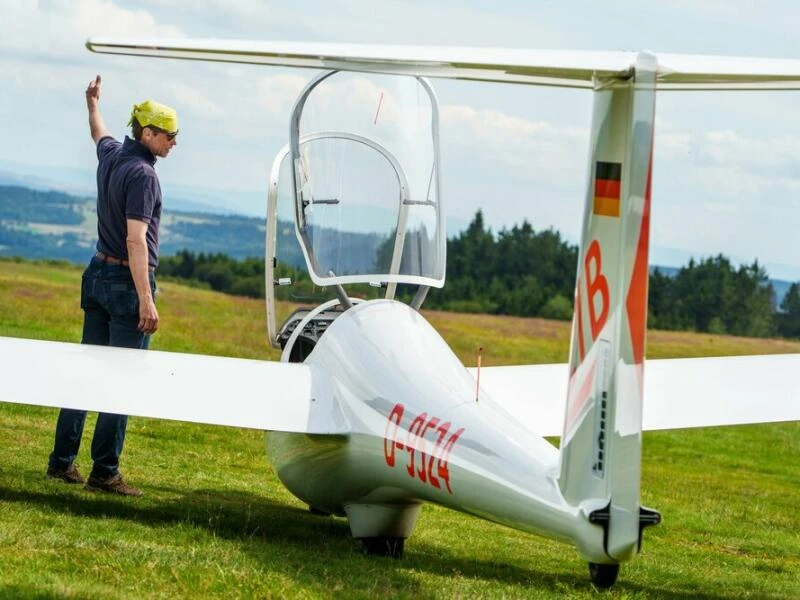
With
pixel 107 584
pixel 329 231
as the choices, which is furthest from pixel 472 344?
pixel 107 584

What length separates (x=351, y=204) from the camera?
9.59m

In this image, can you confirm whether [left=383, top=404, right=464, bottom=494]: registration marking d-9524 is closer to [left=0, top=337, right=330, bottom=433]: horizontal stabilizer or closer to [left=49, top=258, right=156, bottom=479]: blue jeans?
[left=0, top=337, right=330, bottom=433]: horizontal stabilizer

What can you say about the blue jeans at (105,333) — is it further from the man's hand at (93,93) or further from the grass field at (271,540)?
the man's hand at (93,93)

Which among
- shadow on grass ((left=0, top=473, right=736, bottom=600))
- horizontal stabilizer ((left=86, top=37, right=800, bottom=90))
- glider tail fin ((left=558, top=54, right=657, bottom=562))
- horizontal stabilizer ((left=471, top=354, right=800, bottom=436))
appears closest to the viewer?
glider tail fin ((left=558, top=54, right=657, bottom=562))

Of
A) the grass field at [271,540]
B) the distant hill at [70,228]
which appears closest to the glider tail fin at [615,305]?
the grass field at [271,540]

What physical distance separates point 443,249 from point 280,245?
A: 1194mm

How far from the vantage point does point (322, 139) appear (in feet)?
31.6

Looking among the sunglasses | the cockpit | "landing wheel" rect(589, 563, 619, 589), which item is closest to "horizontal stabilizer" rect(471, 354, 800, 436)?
the cockpit

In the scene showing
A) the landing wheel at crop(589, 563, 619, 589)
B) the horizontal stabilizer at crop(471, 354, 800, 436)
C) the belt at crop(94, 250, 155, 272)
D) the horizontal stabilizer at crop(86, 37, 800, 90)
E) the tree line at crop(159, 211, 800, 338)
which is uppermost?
the tree line at crop(159, 211, 800, 338)

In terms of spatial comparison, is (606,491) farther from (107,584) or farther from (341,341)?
(341,341)

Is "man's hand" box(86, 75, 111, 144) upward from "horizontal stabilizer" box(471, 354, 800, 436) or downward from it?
upward

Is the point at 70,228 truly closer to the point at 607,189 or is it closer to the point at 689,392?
the point at 689,392

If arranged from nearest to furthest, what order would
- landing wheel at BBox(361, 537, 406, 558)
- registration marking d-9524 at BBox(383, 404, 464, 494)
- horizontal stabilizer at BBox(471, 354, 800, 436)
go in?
registration marking d-9524 at BBox(383, 404, 464, 494)
landing wheel at BBox(361, 537, 406, 558)
horizontal stabilizer at BBox(471, 354, 800, 436)

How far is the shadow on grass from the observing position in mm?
7363
